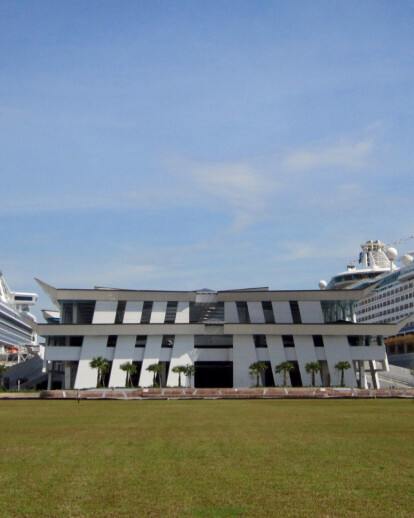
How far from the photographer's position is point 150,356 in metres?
76.6

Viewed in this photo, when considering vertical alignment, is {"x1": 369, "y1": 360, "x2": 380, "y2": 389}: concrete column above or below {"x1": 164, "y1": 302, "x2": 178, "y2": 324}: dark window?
below

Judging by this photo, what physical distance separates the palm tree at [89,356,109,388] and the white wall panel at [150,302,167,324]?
8260 millimetres

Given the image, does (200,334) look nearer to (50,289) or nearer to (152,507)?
(50,289)

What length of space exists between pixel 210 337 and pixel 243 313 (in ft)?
19.4

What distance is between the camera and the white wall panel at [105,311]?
77.6m

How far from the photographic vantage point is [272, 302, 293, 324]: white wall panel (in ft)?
258

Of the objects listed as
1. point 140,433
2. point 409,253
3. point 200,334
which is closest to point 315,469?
point 140,433

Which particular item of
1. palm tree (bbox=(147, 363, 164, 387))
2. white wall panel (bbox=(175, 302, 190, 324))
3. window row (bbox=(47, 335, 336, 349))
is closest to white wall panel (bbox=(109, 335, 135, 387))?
window row (bbox=(47, 335, 336, 349))

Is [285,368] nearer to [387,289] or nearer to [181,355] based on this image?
[181,355]

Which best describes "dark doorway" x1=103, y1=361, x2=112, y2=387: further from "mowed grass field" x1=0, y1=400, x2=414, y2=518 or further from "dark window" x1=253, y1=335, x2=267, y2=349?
"mowed grass field" x1=0, y1=400, x2=414, y2=518

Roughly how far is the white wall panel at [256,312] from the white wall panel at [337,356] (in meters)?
8.94

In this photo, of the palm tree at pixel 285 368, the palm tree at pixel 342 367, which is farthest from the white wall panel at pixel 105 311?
the palm tree at pixel 342 367

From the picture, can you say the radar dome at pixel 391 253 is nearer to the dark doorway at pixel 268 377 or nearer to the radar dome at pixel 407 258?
the radar dome at pixel 407 258

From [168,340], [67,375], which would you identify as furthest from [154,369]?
[67,375]
